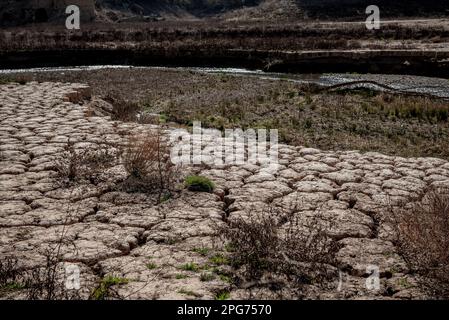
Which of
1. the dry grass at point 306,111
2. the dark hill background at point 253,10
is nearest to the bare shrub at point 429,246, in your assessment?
the dry grass at point 306,111

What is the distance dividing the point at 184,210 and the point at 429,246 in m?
2.38

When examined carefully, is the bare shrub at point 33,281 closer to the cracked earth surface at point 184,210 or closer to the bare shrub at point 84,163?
the cracked earth surface at point 184,210

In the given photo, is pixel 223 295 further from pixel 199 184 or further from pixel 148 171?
pixel 148 171

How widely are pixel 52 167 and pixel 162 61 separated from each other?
60.1ft

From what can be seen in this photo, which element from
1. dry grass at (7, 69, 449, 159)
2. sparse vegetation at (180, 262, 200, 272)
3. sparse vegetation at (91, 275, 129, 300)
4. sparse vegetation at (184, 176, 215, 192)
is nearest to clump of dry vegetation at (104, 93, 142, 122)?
dry grass at (7, 69, 449, 159)

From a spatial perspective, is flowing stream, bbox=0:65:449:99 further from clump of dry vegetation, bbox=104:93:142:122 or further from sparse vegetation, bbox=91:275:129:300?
sparse vegetation, bbox=91:275:129:300

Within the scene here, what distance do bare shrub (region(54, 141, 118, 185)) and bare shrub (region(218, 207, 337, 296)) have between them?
7.59 ft

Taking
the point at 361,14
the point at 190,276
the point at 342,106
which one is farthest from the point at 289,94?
the point at 361,14

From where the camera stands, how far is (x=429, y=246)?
4066 millimetres

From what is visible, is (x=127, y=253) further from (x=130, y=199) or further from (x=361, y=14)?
(x=361, y=14)

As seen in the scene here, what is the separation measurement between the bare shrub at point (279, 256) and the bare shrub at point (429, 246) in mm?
627

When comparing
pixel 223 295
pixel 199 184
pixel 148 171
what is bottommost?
pixel 223 295

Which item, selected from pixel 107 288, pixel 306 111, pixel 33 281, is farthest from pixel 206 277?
pixel 306 111

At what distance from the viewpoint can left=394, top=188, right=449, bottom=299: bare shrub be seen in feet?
12.5
